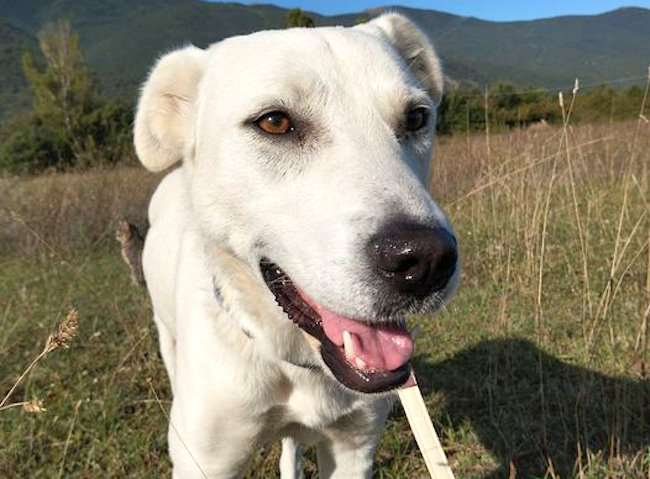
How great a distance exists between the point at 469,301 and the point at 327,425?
2.91 meters

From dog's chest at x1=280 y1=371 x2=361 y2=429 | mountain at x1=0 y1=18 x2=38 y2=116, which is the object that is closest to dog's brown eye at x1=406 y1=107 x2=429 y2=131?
dog's chest at x1=280 y1=371 x2=361 y2=429

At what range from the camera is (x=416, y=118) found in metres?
1.90

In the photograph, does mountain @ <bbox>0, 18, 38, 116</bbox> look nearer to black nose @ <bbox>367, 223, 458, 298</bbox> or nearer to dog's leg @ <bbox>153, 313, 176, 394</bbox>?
dog's leg @ <bbox>153, 313, 176, 394</bbox>

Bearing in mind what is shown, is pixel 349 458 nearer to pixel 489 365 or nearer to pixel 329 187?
pixel 329 187

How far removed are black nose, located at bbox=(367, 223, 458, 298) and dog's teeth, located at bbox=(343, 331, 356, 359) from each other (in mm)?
307

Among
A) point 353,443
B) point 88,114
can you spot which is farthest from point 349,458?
point 88,114

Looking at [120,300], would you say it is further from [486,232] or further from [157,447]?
[486,232]

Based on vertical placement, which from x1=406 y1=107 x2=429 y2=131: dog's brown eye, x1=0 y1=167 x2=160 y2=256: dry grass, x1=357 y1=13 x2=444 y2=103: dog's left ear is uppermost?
x1=357 y1=13 x2=444 y2=103: dog's left ear

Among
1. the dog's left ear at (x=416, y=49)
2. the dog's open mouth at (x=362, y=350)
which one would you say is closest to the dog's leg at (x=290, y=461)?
the dog's open mouth at (x=362, y=350)

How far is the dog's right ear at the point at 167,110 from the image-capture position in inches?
86.7

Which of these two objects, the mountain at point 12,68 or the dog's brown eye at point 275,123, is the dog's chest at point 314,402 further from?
the mountain at point 12,68

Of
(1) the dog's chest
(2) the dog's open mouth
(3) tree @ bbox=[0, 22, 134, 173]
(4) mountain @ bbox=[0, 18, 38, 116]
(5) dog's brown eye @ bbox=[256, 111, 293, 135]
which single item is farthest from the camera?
(4) mountain @ bbox=[0, 18, 38, 116]

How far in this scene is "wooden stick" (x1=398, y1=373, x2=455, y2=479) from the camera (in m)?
1.48

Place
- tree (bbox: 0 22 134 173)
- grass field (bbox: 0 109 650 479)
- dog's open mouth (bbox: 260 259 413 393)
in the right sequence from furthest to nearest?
tree (bbox: 0 22 134 173) < grass field (bbox: 0 109 650 479) < dog's open mouth (bbox: 260 259 413 393)
